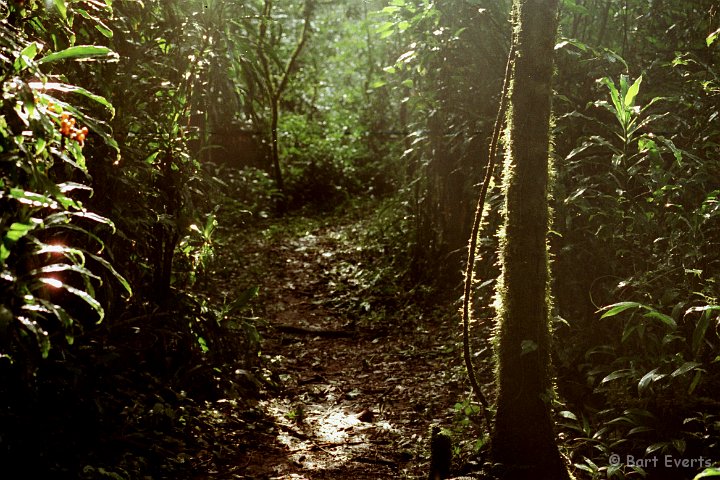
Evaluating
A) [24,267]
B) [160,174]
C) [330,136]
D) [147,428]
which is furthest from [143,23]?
[330,136]

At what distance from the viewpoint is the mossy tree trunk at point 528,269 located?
345 cm

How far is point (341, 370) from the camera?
6.13 metres

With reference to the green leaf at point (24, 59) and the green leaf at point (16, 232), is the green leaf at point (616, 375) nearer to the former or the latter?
the green leaf at point (16, 232)

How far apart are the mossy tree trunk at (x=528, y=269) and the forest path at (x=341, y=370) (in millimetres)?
774

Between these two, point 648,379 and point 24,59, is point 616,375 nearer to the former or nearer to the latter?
point 648,379

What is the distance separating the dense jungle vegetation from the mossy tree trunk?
29 mm

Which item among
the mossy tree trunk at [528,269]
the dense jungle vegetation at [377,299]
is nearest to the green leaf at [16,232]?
the dense jungle vegetation at [377,299]

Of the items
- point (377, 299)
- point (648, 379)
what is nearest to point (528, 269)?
point (648, 379)

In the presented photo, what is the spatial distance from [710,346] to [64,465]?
3679 mm

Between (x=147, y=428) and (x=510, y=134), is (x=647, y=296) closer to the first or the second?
(x=510, y=134)

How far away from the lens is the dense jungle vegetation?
3.21 m

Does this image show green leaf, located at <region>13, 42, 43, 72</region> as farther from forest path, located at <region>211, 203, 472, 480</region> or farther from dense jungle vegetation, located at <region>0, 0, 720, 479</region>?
forest path, located at <region>211, 203, 472, 480</region>

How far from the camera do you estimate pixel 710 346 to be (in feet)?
12.6

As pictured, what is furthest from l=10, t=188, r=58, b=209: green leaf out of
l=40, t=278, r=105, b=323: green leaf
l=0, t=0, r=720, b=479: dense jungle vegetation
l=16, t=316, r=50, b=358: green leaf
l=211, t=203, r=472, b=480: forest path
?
l=211, t=203, r=472, b=480: forest path
